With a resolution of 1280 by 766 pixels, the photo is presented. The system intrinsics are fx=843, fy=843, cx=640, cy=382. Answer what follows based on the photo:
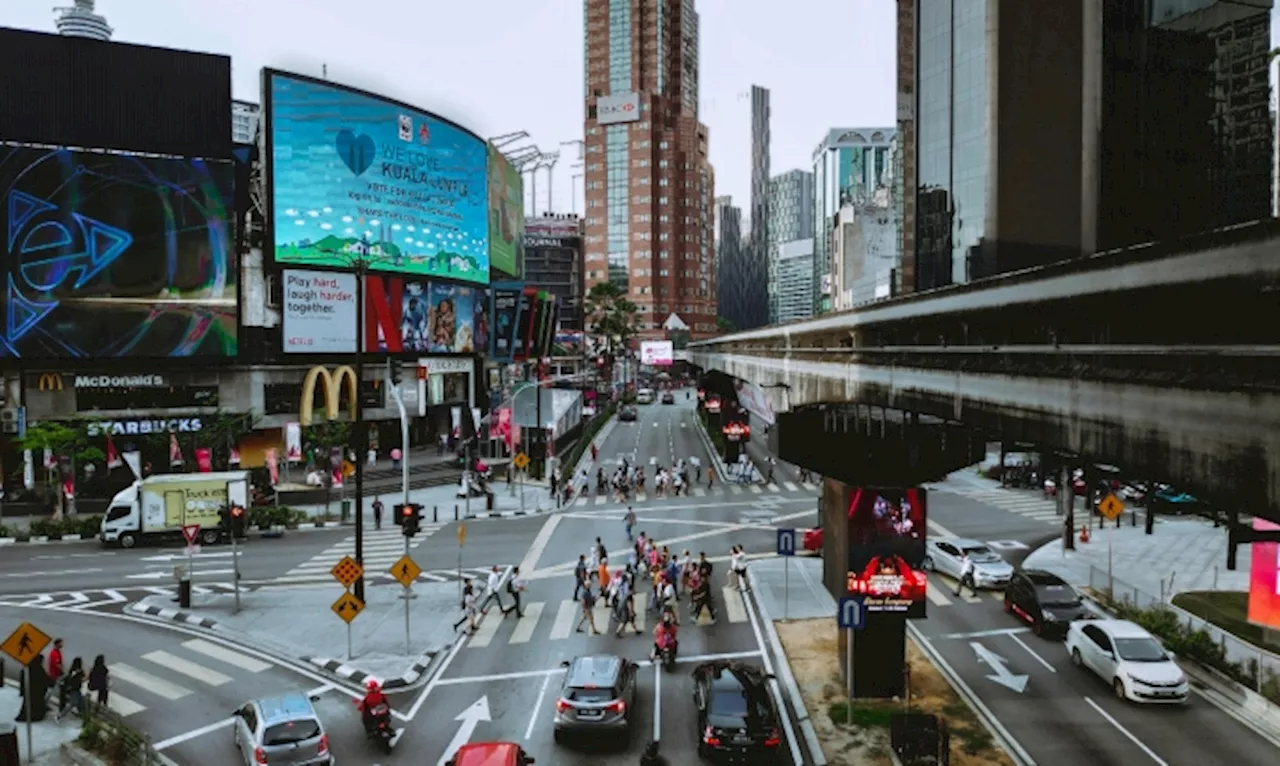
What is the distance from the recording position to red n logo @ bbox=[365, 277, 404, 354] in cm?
5962

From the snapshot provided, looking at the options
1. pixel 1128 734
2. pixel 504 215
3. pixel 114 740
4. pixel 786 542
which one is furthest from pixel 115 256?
pixel 1128 734

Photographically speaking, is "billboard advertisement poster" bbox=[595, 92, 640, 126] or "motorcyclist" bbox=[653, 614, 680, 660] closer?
"motorcyclist" bbox=[653, 614, 680, 660]

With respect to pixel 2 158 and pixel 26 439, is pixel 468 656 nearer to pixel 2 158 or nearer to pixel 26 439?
pixel 26 439

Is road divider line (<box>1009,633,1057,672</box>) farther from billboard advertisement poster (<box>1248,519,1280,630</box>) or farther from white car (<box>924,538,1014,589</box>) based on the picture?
billboard advertisement poster (<box>1248,519,1280,630</box>)

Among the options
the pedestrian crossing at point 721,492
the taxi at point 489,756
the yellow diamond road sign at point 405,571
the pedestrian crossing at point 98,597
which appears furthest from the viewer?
the pedestrian crossing at point 721,492

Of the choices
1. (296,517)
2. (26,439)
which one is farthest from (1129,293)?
(26,439)

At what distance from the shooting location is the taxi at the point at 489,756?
41.4 ft

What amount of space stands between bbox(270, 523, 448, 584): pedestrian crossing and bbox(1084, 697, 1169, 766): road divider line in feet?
62.9

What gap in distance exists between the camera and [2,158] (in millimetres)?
44562

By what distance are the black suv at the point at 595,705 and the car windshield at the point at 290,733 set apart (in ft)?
13.8

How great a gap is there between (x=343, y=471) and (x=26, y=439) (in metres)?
14.8

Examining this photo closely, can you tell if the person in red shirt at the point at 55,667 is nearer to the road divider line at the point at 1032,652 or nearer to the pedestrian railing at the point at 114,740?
the pedestrian railing at the point at 114,740

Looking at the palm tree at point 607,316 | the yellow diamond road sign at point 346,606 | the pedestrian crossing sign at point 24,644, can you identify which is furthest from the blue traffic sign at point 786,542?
the palm tree at point 607,316

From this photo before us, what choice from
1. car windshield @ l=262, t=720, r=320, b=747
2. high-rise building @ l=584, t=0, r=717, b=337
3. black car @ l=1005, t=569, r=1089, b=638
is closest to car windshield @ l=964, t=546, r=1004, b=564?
black car @ l=1005, t=569, r=1089, b=638
